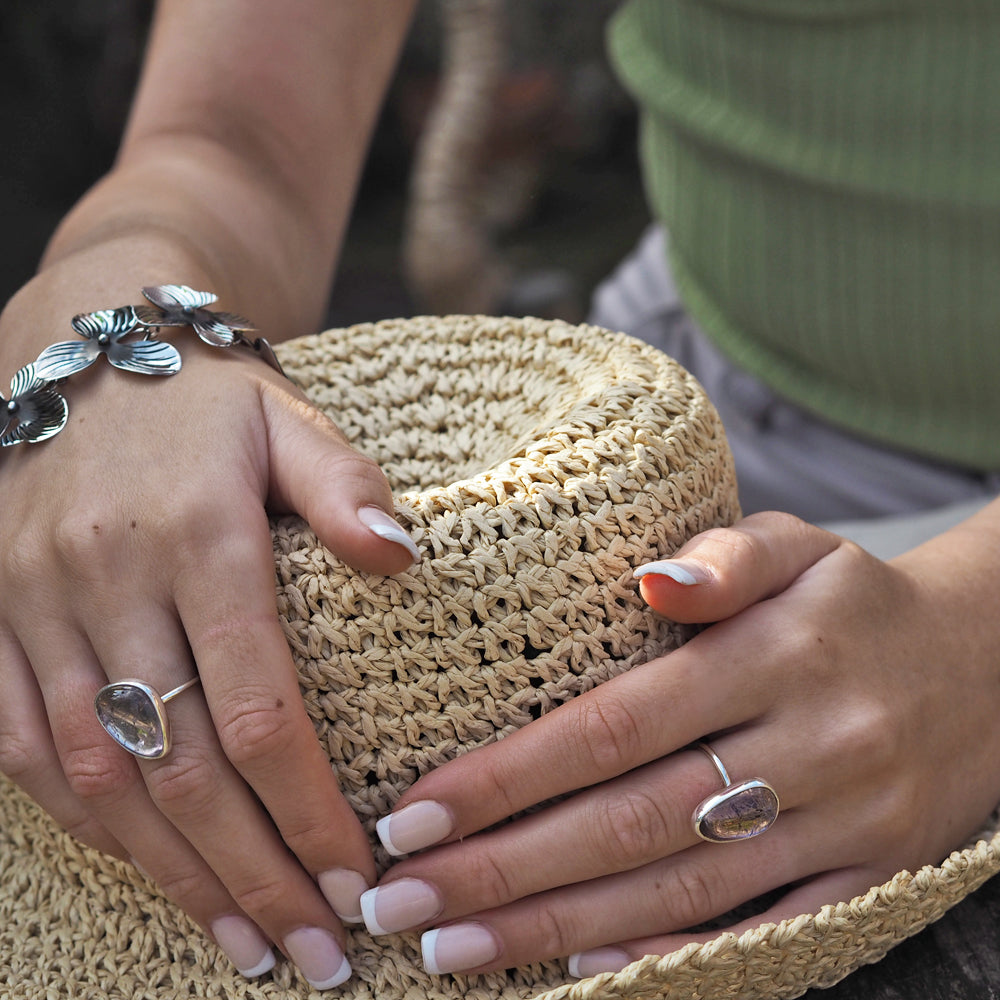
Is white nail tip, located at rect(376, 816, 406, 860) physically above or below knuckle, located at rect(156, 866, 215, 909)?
above

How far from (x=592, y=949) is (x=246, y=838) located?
22cm

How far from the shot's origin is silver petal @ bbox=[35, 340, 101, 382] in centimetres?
70

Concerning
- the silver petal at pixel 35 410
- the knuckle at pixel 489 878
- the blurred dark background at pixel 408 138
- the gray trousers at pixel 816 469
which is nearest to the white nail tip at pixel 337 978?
Answer: the knuckle at pixel 489 878

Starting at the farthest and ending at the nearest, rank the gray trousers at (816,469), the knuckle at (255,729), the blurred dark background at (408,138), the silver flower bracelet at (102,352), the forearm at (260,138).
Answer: the blurred dark background at (408,138) < the gray trousers at (816,469) < the forearm at (260,138) < the silver flower bracelet at (102,352) < the knuckle at (255,729)

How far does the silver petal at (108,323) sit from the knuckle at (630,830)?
0.44 metres

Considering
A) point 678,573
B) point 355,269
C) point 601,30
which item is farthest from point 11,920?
point 601,30

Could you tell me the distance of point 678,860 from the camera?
64 centimetres

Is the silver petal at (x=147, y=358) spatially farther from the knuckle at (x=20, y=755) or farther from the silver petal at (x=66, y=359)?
the knuckle at (x=20, y=755)

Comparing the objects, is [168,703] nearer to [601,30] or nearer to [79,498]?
[79,498]

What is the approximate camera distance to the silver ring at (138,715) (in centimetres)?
60

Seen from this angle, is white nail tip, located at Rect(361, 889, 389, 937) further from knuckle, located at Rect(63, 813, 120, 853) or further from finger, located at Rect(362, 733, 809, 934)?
knuckle, located at Rect(63, 813, 120, 853)

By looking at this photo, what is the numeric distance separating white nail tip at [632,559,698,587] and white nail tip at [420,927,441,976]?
0.81 feet

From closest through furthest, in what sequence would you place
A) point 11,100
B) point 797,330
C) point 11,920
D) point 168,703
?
point 168,703 < point 11,920 < point 797,330 < point 11,100

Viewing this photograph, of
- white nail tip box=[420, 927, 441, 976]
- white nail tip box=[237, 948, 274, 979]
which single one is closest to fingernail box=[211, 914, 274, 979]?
white nail tip box=[237, 948, 274, 979]
